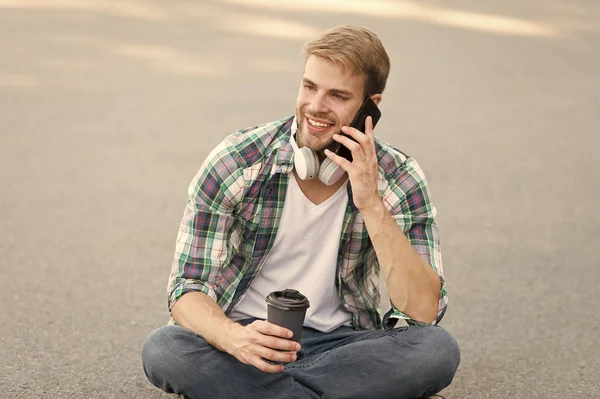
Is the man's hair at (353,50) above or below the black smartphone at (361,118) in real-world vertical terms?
above

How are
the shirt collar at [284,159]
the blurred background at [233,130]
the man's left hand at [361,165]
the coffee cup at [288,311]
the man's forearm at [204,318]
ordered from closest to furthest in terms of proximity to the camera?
the coffee cup at [288,311]
the man's forearm at [204,318]
the man's left hand at [361,165]
the shirt collar at [284,159]
the blurred background at [233,130]

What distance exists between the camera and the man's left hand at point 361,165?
381cm

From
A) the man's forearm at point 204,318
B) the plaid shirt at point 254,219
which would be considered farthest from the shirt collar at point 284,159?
the man's forearm at point 204,318

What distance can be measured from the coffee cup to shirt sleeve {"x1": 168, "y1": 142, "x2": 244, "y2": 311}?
47 cm

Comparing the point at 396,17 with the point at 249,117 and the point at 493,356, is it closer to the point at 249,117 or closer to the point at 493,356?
the point at 249,117

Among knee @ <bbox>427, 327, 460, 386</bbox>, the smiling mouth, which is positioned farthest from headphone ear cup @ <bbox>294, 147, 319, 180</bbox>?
knee @ <bbox>427, 327, 460, 386</bbox>

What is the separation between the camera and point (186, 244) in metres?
3.89

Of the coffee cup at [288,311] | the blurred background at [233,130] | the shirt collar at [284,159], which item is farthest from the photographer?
the blurred background at [233,130]

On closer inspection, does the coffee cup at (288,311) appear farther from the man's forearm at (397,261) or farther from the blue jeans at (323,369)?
the man's forearm at (397,261)

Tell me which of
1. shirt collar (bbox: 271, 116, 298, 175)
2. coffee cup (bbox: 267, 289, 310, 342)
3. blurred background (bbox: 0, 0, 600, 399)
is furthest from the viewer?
blurred background (bbox: 0, 0, 600, 399)

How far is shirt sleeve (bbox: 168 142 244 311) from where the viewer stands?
3.88 m

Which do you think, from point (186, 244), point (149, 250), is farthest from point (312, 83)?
point (149, 250)

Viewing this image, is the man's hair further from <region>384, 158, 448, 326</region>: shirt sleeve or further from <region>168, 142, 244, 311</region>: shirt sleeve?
<region>168, 142, 244, 311</region>: shirt sleeve

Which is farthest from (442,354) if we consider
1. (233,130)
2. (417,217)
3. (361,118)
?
(233,130)
